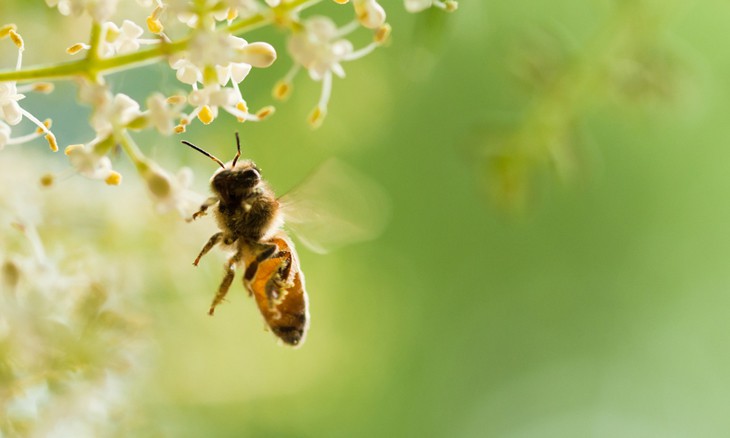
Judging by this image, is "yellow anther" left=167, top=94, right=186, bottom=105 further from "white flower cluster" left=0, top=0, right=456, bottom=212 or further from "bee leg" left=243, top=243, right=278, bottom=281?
"bee leg" left=243, top=243, right=278, bottom=281

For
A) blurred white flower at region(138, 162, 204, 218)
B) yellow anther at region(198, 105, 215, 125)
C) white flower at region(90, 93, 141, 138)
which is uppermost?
yellow anther at region(198, 105, 215, 125)

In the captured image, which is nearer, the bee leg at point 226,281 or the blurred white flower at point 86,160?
the blurred white flower at point 86,160

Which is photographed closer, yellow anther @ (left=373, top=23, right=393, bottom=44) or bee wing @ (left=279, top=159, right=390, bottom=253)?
yellow anther @ (left=373, top=23, right=393, bottom=44)

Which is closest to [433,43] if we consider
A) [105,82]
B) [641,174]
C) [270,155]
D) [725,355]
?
A: [105,82]

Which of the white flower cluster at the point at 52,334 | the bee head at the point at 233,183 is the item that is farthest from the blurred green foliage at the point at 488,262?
the bee head at the point at 233,183

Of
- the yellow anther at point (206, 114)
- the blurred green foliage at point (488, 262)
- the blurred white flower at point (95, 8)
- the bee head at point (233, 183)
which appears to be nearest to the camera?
the blurred white flower at point (95, 8)

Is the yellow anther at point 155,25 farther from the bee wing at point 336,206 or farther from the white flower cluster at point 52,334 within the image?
the white flower cluster at point 52,334

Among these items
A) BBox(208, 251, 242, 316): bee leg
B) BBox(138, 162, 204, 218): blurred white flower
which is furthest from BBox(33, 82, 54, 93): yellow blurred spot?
BBox(208, 251, 242, 316): bee leg
